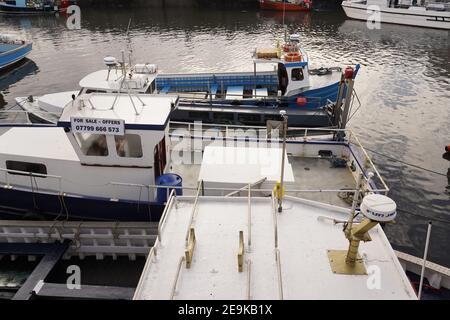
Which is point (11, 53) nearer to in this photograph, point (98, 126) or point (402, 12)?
point (98, 126)

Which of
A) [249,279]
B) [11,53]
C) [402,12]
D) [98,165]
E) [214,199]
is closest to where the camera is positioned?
[249,279]

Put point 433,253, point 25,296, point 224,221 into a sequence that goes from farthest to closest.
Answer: point 433,253
point 25,296
point 224,221

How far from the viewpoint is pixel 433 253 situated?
1509 cm

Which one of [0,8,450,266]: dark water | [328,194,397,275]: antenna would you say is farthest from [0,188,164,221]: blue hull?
[0,8,450,266]: dark water

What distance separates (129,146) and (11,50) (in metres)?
31.8

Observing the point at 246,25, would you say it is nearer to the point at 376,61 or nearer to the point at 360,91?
the point at 376,61

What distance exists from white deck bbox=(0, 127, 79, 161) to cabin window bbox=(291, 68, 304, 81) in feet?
44.7

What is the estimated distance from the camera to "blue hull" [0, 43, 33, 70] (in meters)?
36.4

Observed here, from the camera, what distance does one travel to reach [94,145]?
41.6ft

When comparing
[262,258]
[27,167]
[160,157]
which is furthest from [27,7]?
[262,258]

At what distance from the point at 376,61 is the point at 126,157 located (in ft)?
114
